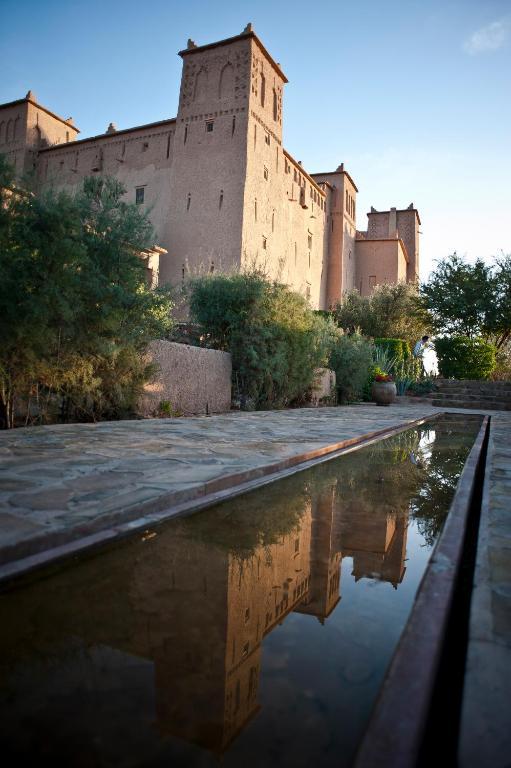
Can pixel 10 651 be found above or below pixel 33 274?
below

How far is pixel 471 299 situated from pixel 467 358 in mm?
5783

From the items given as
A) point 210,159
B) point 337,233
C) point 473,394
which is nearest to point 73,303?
point 473,394

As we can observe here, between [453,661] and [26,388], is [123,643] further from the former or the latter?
[26,388]

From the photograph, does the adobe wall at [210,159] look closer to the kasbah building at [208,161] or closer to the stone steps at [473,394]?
the kasbah building at [208,161]

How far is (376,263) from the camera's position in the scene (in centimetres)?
4184

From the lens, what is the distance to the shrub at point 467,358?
21062 mm

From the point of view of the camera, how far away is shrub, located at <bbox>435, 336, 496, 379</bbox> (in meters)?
21.1

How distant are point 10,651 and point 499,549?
186cm

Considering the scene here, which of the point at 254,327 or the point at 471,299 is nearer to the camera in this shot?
the point at 254,327

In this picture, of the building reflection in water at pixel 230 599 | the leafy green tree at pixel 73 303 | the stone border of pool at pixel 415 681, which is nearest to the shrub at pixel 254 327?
the leafy green tree at pixel 73 303

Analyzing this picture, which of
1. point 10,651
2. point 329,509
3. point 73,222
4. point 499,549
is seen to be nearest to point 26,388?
point 73,222

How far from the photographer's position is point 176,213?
2512 centimetres

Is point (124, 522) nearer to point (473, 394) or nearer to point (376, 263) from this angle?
point (473, 394)

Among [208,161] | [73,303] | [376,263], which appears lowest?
[73,303]
